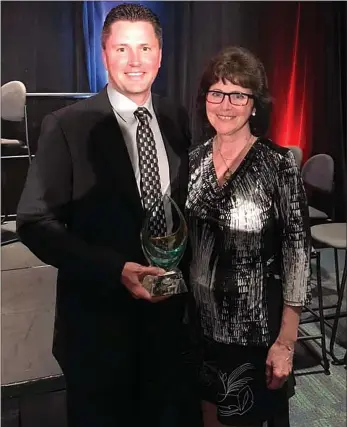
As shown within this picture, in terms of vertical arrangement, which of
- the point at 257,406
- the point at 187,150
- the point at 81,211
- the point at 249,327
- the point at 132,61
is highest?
the point at 132,61

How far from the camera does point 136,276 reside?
105 cm

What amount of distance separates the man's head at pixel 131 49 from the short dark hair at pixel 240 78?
11 centimetres

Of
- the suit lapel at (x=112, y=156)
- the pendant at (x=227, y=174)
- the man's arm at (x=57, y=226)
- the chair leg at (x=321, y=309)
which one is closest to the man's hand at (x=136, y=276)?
the man's arm at (x=57, y=226)

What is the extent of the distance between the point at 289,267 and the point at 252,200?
0.52 feet

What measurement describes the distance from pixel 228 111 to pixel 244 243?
264mm

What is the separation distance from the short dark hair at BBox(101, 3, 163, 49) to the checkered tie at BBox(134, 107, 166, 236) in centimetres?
16

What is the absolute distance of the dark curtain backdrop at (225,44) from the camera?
3.78 ft

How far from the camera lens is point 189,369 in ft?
3.96

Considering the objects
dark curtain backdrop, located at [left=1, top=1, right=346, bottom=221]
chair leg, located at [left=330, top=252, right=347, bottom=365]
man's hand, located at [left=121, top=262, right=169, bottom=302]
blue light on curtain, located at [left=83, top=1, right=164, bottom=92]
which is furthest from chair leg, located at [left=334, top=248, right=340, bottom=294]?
blue light on curtain, located at [left=83, top=1, right=164, bottom=92]

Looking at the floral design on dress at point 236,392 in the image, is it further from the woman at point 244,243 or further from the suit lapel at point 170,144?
the suit lapel at point 170,144

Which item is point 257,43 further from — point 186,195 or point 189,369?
point 189,369

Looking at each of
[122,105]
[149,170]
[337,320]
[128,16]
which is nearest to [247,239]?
[149,170]

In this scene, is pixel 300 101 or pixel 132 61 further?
pixel 300 101

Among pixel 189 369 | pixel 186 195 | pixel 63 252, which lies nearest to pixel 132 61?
pixel 186 195
